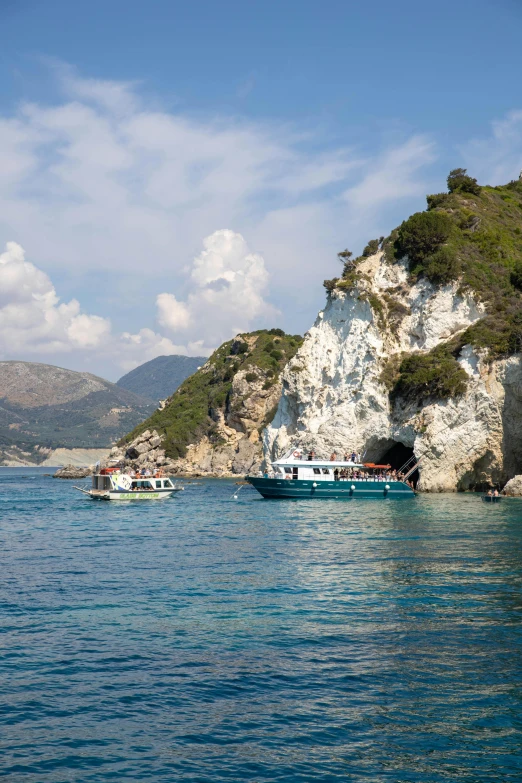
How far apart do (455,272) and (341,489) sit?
23.9m

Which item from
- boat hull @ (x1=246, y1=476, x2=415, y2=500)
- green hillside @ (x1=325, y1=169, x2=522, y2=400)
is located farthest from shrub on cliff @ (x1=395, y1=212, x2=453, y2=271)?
boat hull @ (x1=246, y1=476, x2=415, y2=500)

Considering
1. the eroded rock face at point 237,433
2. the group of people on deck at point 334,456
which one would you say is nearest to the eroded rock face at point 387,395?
the group of people on deck at point 334,456

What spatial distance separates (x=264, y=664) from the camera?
14297mm

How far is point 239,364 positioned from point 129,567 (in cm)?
10811

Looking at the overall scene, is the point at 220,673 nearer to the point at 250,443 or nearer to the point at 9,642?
the point at 9,642

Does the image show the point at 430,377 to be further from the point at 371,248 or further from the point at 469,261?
the point at 371,248

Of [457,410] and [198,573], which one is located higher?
[457,410]

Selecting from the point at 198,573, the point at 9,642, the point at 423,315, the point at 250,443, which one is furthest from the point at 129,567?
the point at 250,443

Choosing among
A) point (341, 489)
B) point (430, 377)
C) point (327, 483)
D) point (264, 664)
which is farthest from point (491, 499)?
point (264, 664)

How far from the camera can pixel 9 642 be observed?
1584 centimetres

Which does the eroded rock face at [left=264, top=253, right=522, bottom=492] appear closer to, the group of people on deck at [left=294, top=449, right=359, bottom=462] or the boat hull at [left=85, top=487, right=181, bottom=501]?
the group of people on deck at [left=294, top=449, right=359, bottom=462]

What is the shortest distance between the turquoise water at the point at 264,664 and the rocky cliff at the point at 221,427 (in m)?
82.4

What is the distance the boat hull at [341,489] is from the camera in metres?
56.1

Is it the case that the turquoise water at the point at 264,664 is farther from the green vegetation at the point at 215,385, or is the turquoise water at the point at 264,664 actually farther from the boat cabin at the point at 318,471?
the green vegetation at the point at 215,385
